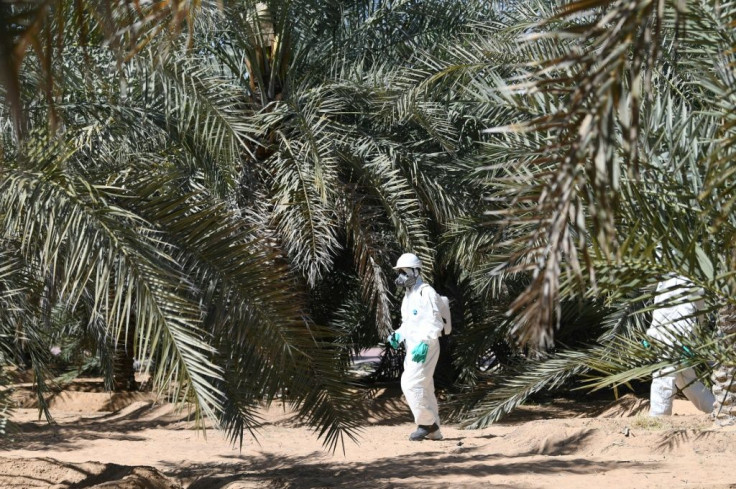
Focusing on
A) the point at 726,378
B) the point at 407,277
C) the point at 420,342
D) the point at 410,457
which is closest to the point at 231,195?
the point at 407,277

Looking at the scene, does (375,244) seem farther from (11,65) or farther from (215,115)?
(11,65)

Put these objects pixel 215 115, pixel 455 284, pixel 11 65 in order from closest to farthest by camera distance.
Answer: pixel 11 65 < pixel 215 115 < pixel 455 284

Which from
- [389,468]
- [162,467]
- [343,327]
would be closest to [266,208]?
[343,327]

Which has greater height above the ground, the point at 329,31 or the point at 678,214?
the point at 329,31

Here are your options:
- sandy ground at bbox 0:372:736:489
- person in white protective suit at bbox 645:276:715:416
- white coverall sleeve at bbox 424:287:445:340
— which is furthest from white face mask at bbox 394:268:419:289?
person in white protective suit at bbox 645:276:715:416

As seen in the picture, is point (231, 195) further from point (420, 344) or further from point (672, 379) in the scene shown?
point (672, 379)

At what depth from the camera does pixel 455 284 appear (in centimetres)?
1260

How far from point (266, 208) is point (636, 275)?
623 cm

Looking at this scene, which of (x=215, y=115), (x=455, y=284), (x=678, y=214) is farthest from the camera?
(x=455, y=284)

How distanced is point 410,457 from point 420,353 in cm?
132

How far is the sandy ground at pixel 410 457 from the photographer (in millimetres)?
6344

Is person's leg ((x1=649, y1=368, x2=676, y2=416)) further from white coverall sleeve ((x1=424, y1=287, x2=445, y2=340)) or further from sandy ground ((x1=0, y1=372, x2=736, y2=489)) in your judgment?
white coverall sleeve ((x1=424, y1=287, x2=445, y2=340))

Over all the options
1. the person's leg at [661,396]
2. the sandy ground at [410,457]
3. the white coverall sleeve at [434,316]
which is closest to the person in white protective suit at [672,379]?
the person's leg at [661,396]

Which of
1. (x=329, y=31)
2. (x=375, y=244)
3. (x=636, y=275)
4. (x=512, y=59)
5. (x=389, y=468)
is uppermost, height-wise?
(x=329, y=31)
